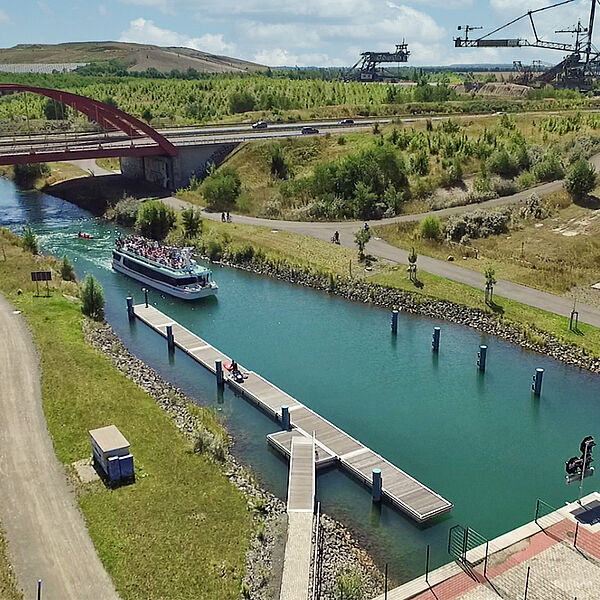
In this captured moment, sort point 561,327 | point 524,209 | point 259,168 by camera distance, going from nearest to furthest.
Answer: point 561,327
point 524,209
point 259,168

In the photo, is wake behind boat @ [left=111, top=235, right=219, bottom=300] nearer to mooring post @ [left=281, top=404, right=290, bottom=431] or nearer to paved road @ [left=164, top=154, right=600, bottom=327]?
paved road @ [left=164, top=154, right=600, bottom=327]

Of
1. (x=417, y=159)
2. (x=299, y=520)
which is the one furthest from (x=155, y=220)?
(x=299, y=520)

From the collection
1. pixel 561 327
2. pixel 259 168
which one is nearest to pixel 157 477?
pixel 561 327

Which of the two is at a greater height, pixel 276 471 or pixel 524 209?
pixel 524 209

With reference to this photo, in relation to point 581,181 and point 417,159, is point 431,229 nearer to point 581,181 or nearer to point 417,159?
point 581,181

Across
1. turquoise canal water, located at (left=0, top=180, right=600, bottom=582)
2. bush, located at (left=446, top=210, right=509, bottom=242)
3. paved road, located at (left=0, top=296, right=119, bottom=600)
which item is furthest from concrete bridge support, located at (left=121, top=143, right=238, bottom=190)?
paved road, located at (left=0, top=296, right=119, bottom=600)

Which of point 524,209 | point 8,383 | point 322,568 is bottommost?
point 322,568

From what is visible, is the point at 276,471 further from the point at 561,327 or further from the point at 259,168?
the point at 259,168
